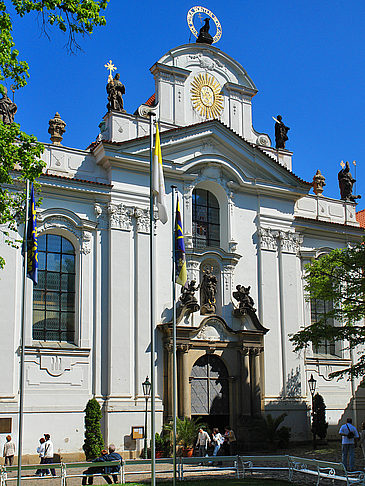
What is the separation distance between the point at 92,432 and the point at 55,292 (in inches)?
218

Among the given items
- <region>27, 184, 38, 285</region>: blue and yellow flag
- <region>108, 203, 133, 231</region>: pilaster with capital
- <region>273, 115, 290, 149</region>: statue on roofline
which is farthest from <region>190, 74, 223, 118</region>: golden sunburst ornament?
<region>27, 184, 38, 285</region>: blue and yellow flag

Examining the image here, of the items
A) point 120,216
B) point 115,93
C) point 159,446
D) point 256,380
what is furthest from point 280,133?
point 159,446

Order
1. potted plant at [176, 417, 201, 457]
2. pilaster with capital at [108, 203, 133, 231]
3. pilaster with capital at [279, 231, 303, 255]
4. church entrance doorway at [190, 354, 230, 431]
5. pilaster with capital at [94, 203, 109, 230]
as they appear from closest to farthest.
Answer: potted plant at [176, 417, 201, 457] → pilaster with capital at [94, 203, 109, 230] → pilaster with capital at [108, 203, 133, 231] → church entrance doorway at [190, 354, 230, 431] → pilaster with capital at [279, 231, 303, 255]

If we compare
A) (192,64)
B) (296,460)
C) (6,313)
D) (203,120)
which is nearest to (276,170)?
(203,120)

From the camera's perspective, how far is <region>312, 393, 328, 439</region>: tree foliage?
96.7 ft

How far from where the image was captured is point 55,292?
2633 cm

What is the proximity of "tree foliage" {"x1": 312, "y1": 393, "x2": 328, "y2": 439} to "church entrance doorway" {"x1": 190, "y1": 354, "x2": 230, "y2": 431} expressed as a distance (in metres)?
3.97

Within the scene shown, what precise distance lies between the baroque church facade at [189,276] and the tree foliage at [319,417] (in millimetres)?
551

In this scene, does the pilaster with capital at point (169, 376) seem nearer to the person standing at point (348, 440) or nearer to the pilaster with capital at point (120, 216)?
the pilaster with capital at point (120, 216)

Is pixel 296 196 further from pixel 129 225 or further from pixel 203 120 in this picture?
pixel 129 225

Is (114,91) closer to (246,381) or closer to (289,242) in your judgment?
(289,242)

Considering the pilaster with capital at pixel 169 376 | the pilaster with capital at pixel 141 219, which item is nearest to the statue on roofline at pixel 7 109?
the pilaster with capital at pixel 141 219

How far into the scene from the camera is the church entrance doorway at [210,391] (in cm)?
2814

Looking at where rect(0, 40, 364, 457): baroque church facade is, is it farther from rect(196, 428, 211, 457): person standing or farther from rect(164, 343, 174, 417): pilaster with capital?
rect(196, 428, 211, 457): person standing
